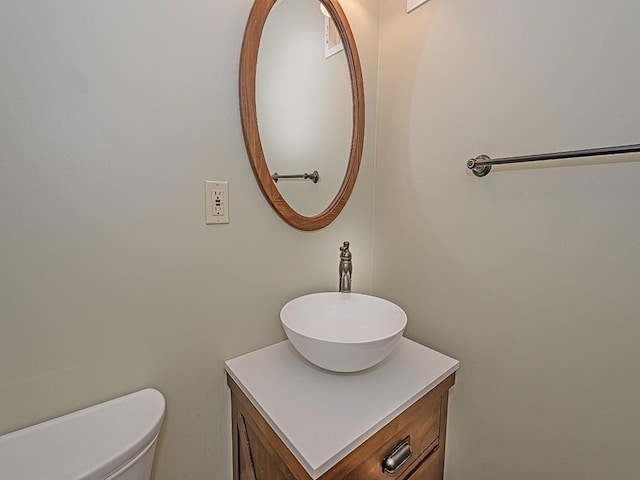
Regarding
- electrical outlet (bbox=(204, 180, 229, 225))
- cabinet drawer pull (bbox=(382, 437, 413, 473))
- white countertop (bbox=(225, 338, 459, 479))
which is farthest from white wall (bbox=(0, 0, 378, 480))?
cabinet drawer pull (bbox=(382, 437, 413, 473))

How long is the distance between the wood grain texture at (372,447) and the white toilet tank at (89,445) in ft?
0.81

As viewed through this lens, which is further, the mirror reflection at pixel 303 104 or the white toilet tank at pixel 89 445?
the mirror reflection at pixel 303 104

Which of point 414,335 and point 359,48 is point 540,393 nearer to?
point 414,335

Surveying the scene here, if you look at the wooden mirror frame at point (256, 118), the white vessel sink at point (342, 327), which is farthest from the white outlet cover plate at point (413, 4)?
the white vessel sink at point (342, 327)

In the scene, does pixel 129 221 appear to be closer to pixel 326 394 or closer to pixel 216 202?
pixel 216 202

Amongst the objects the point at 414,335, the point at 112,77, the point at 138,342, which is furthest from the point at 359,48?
the point at 138,342

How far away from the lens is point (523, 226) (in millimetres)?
825

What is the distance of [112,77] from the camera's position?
674 mm

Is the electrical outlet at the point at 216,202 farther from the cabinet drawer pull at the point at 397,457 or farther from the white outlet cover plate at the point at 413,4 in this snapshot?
the white outlet cover plate at the point at 413,4

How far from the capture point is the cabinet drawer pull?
716mm

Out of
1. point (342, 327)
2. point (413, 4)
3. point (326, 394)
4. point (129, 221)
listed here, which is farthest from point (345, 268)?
point (413, 4)

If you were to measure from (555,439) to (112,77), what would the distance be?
1.47 meters

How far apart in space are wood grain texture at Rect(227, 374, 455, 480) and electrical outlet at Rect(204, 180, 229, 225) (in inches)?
19.7

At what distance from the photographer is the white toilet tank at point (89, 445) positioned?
22.0 inches
